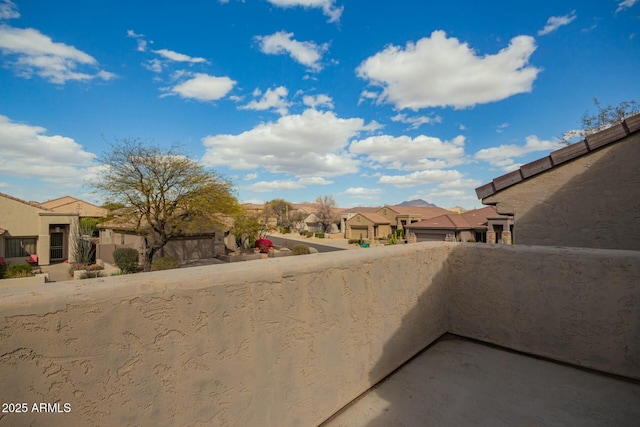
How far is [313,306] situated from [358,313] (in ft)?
2.05

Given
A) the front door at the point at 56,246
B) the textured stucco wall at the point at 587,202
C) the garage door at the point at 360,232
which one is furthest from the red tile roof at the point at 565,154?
the garage door at the point at 360,232

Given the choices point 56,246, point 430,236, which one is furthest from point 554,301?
point 56,246

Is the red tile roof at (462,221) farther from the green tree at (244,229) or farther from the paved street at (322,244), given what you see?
the green tree at (244,229)

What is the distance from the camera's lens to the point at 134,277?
6.24 feet

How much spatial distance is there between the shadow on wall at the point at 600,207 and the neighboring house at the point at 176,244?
21.3 metres

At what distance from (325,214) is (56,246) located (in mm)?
43569

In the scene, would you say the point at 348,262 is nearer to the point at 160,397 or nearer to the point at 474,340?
the point at 160,397

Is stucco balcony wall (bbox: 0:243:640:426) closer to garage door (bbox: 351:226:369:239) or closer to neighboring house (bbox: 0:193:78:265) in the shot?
neighboring house (bbox: 0:193:78:265)

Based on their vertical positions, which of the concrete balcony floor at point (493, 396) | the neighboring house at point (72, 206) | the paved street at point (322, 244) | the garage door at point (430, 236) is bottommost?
the paved street at point (322, 244)

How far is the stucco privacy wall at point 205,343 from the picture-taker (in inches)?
56.6

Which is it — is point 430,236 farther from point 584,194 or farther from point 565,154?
point 584,194

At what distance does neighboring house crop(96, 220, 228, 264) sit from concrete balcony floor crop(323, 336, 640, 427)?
71.4 feet

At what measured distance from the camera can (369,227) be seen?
146 feet

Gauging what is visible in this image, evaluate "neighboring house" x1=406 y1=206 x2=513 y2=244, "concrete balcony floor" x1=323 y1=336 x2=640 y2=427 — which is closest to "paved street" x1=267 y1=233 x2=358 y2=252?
"neighboring house" x1=406 y1=206 x2=513 y2=244
